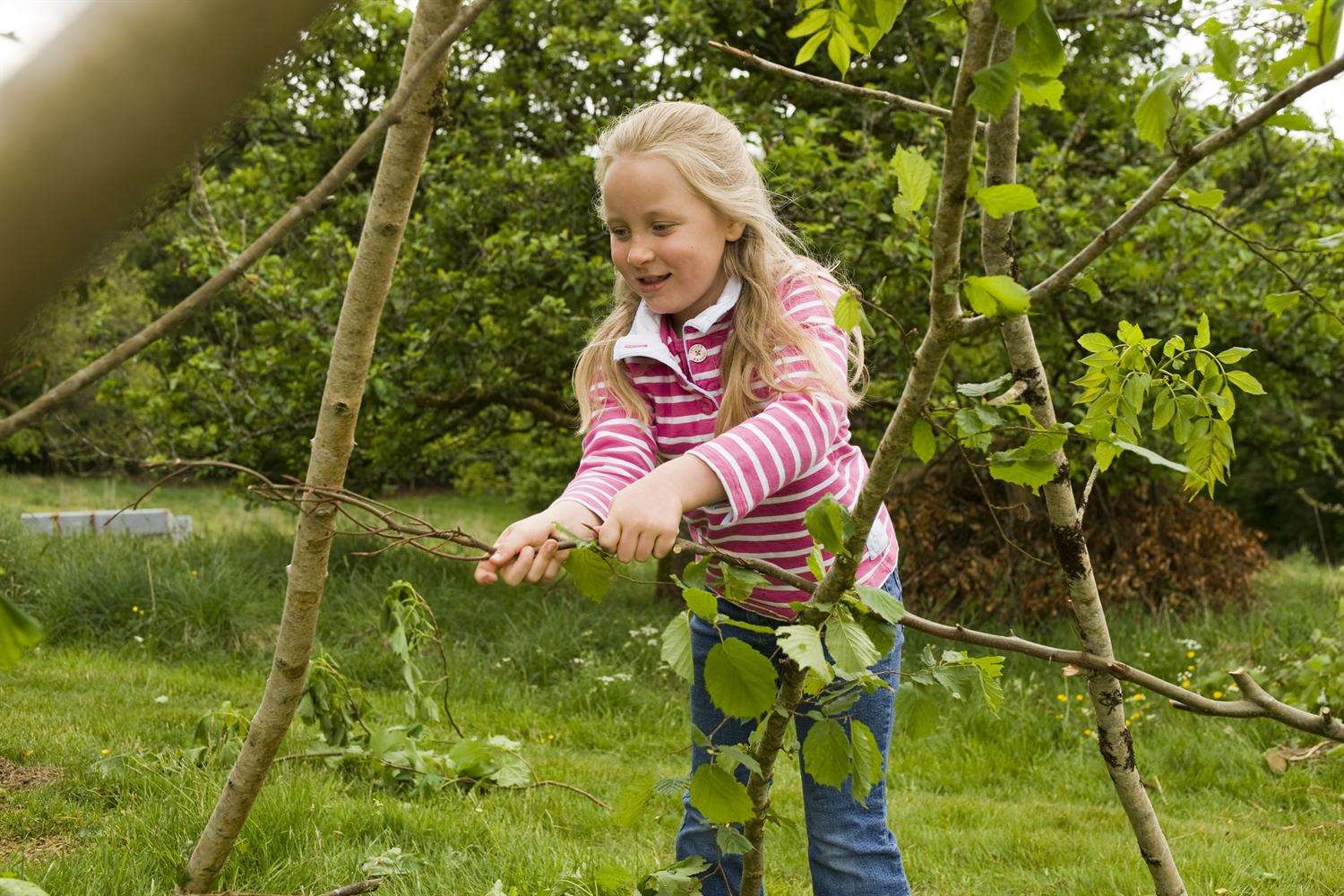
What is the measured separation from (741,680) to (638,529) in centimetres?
23

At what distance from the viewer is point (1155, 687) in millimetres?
1391

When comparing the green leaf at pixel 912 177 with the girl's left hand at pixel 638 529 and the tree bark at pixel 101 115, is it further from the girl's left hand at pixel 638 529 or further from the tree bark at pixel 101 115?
the tree bark at pixel 101 115

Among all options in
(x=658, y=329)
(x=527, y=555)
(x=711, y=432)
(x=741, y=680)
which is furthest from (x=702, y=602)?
(x=658, y=329)

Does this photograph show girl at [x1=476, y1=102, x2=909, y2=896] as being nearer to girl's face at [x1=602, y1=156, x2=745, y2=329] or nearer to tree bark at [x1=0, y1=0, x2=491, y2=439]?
girl's face at [x1=602, y1=156, x2=745, y2=329]

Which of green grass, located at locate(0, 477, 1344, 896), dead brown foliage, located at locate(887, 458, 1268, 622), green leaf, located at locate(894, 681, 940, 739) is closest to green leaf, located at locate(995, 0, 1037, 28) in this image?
green leaf, located at locate(894, 681, 940, 739)

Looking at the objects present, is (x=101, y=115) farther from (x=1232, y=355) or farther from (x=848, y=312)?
(x=1232, y=355)

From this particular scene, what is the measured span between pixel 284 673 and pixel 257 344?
469cm

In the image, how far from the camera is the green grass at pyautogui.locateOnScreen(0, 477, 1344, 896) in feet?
8.44

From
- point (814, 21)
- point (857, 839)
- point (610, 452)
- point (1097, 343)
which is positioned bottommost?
point (857, 839)

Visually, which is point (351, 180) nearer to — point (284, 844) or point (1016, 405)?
point (284, 844)

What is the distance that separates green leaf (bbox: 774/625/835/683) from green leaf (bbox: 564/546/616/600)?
0.23 metres

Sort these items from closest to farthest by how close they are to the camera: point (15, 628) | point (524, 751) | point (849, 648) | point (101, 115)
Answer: point (101, 115), point (15, 628), point (849, 648), point (524, 751)

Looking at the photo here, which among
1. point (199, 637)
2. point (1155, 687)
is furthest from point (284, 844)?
point (199, 637)

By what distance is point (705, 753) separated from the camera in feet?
6.73
